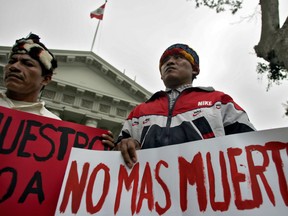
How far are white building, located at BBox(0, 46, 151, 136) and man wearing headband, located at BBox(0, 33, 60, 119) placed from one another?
46.9 feet

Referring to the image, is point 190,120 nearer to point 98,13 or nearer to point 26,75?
point 26,75

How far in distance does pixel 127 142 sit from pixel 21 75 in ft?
3.17

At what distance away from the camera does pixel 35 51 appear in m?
1.90

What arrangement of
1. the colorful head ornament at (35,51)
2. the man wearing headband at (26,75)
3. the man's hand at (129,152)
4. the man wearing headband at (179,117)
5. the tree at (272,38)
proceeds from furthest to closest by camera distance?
the tree at (272,38) → the colorful head ornament at (35,51) → the man wearing headband at (26,75) → the man wearing headband at (179,117) → the man's hand at (129,152)

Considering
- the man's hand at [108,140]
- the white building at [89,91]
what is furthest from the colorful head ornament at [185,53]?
the white building at [89,91]

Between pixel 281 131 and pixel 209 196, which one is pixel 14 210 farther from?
pixel 281 131

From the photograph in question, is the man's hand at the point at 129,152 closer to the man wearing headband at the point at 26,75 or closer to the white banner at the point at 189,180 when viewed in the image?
the white banner at the point at 189,180

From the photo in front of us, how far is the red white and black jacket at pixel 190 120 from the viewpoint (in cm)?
145

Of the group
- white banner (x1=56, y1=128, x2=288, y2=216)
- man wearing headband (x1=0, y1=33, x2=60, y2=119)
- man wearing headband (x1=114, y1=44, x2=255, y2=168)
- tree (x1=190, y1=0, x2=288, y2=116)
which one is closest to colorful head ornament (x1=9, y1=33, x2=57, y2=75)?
man wearing headband (x1=0, y1=33, x2=60, y2=119)

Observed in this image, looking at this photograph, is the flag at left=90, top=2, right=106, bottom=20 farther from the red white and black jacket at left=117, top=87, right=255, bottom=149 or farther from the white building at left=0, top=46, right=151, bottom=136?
the red white and black jacket at left=117, top=87, right=255, bottom=149

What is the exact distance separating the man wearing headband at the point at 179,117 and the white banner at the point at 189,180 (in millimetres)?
Result: 135

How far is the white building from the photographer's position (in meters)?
16.1

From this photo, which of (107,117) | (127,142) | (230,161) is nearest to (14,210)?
(127,142)

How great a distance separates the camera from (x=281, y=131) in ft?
3.56
